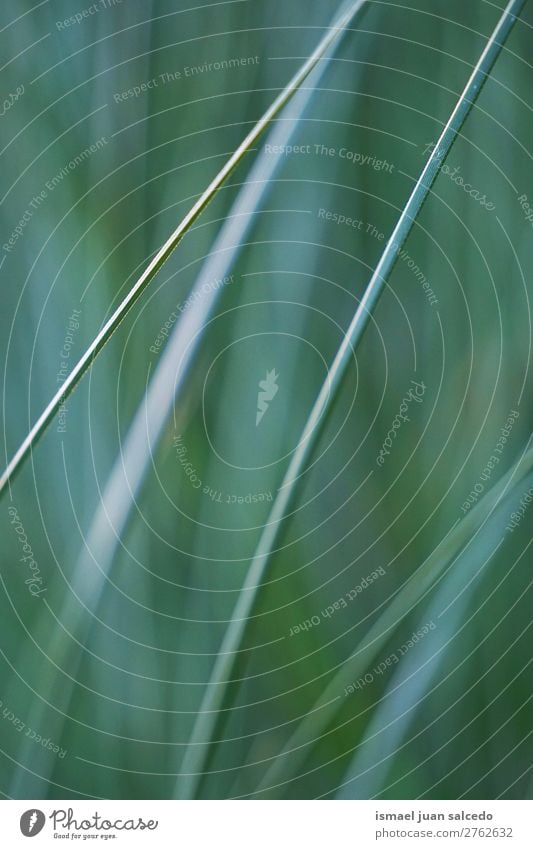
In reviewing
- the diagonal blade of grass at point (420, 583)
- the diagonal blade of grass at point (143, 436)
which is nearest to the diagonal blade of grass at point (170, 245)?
the diagonal blade of grass at point (143, 436)

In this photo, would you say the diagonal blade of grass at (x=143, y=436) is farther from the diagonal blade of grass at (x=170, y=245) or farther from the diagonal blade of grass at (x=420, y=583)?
the diagonal blade of grass at (x=420, y=583)

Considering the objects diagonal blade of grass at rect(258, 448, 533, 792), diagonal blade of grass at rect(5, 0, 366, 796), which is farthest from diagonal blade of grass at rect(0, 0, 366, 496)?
diagonal blade of grass at rect(258, 448, 533, 792)

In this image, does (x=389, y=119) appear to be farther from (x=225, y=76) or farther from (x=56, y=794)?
(x=56, y=794)

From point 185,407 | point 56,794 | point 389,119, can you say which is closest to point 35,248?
point 185,407

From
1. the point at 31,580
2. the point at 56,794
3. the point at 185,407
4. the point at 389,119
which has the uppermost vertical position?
the point at 389,119

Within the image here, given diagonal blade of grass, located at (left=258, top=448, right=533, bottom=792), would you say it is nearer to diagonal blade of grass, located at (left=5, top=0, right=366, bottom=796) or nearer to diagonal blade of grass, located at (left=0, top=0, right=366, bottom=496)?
diagonal blade of grass, located at (left=5, top=0, right=366, bottom=796)

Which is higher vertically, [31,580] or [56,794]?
[31,580]

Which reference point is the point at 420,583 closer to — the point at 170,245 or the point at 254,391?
the point at 254,391
